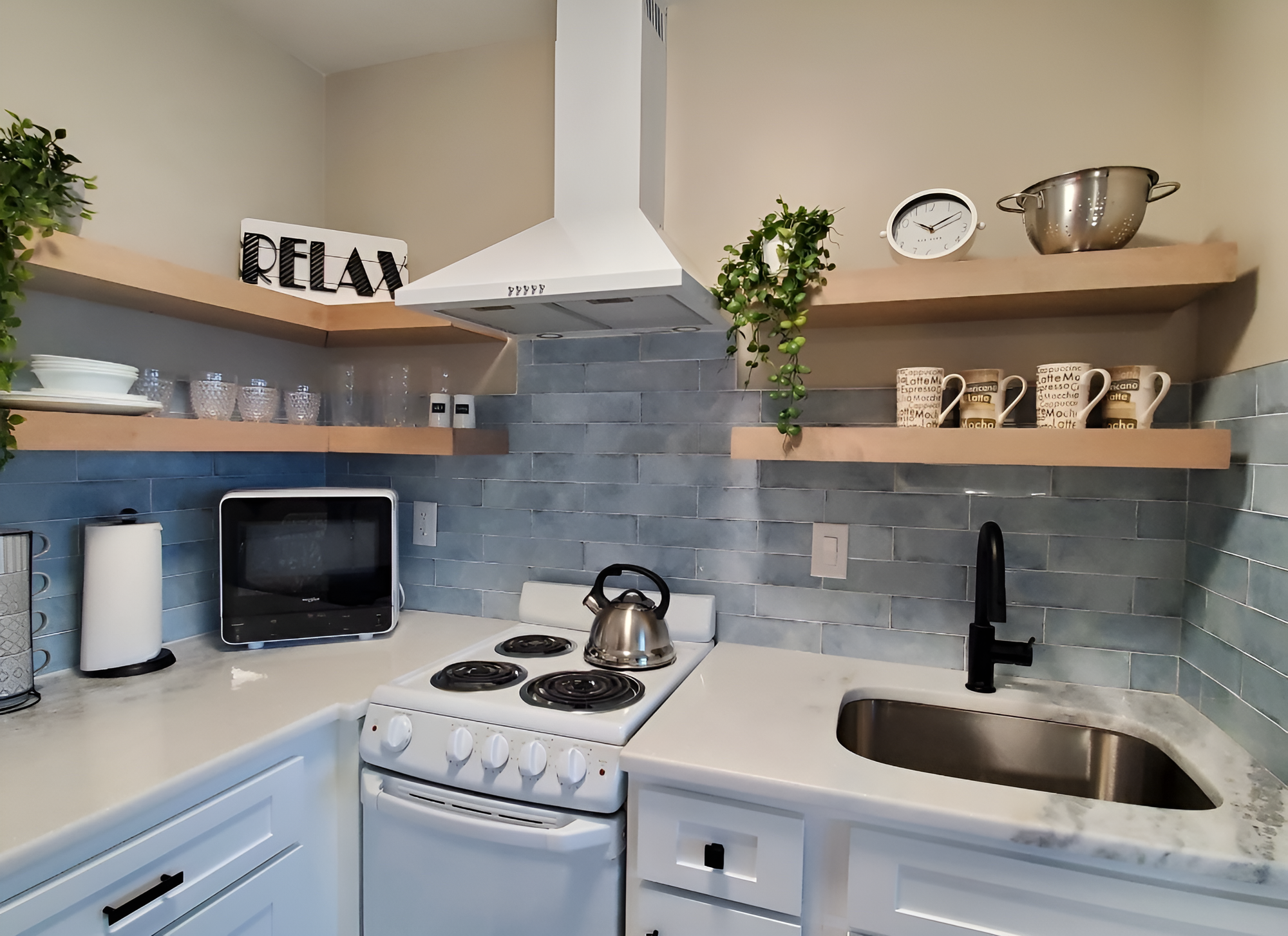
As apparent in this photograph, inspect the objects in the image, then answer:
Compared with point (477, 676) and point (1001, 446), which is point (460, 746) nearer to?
point (477, 676)

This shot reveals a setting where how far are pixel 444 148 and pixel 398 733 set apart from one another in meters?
1.67

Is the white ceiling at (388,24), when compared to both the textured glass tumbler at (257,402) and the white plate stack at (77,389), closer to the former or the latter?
the textured glass tumbler at (257,402)

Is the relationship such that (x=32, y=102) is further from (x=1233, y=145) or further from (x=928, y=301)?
(x=1233, y=145)

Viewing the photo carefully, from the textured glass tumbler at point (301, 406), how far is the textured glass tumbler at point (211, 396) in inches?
6.8

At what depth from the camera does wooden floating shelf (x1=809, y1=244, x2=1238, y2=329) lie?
1.25 metres

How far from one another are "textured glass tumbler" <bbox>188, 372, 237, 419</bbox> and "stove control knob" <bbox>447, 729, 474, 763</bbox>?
38.0 inches

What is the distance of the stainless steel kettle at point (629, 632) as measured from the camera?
1637 millimetres

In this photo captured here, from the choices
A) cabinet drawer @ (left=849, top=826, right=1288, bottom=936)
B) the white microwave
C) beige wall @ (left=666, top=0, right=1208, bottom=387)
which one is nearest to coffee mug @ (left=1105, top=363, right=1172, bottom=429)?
beige wall @ (left=666, top=0, right=1208, bottom=387)

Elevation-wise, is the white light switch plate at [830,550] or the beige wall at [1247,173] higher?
the beige wall at [1247,173]

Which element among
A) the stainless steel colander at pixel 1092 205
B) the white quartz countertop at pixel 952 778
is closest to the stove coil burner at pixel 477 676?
the white quartz countertop at pixel 952 778

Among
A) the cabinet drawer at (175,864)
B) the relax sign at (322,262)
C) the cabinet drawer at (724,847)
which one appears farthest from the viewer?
the relax sign at (322,262)

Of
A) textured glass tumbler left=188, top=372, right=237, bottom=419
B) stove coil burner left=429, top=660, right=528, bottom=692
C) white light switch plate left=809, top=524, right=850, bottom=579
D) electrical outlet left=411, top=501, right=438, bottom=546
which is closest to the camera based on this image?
stove coil burner left=429, top=660, right=528, bottom=692

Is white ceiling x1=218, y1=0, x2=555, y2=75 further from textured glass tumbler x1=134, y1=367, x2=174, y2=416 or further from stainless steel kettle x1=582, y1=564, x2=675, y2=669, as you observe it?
stainless steel kettle x1=582, y1=564, x2=675, y2=669

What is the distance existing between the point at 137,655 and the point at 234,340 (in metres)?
0.88
